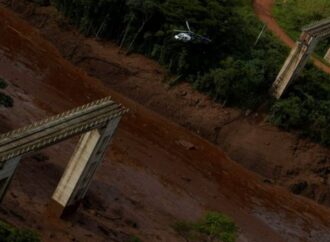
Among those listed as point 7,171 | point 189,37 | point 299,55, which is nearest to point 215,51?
point 189,37

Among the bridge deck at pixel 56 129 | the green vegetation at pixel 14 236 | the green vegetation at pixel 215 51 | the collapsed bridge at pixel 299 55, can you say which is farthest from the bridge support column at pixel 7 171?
the collapsed bridge at pixel 299 55

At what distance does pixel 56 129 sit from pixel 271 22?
34212 mm

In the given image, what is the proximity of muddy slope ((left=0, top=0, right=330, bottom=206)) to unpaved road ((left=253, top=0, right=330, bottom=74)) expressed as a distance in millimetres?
8208

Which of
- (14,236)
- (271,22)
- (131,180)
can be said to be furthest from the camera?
(271,22)

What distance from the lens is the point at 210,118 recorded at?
176ft

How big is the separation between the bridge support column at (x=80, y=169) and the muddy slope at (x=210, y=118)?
1782cm

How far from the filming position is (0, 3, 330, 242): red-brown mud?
122 ft

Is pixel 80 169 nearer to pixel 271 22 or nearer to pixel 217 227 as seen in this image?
pixel 217 227

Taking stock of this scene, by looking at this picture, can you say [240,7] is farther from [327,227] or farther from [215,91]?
[327,227]

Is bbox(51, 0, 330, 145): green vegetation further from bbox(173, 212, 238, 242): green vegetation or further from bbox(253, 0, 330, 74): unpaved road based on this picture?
bbox(173, 212, 238, 242): green vegetation

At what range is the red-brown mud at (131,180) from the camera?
37156mm

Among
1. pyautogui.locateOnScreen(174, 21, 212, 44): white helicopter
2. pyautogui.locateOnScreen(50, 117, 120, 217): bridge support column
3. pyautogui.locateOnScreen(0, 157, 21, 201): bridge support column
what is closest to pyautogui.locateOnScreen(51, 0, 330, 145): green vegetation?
pyautogui.locateOnScreen(174, 21, 212, 44): white helicopter

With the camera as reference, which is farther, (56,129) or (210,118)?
(210,118)

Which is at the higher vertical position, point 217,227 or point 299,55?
point 299,55
